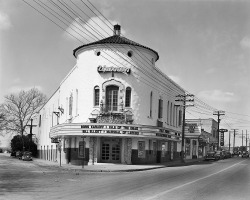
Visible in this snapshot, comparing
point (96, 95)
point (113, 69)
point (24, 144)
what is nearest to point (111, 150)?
point (96, 95)

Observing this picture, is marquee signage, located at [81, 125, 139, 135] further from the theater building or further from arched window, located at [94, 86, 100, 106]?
arched window, located at [94, 86, 100, 106]

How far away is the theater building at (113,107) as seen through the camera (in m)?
41.5

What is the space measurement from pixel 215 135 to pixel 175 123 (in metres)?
50.3

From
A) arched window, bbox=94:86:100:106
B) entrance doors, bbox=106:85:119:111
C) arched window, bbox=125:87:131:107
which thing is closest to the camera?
entrance doors, bbox=106:85:119:111

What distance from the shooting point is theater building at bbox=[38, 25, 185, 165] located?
136ft

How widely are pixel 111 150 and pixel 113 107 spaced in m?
4.74

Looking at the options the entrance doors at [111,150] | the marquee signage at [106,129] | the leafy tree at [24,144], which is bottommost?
the leafy tree at [24,144]

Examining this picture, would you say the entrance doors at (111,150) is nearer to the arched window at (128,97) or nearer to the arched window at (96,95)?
the arched window at (128,97)

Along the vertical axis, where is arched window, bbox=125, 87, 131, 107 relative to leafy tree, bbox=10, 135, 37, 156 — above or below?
above

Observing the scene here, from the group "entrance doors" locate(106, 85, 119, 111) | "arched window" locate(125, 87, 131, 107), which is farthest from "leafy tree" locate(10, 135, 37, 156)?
"arched window" locate(125, 87, 131, 107)

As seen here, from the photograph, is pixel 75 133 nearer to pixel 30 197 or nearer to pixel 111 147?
pixel 111 147

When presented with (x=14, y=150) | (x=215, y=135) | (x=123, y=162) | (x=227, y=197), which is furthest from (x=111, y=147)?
(x=215, y=135)

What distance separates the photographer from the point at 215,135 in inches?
4107

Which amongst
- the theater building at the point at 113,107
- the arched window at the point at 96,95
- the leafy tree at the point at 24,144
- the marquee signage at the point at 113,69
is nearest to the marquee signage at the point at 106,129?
the theater building at the point at 113,107
